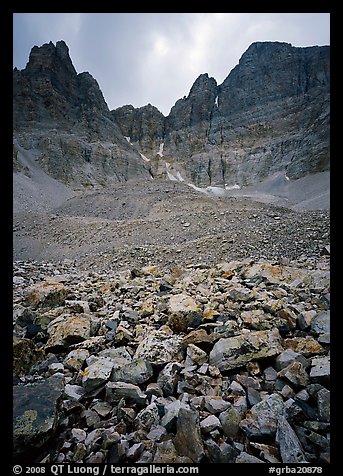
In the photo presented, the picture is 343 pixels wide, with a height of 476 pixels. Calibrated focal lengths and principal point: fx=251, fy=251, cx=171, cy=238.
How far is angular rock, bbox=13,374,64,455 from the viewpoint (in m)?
1.92

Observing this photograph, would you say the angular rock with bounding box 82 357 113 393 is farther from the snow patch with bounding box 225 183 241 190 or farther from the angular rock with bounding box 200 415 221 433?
the snow patch with bounding box 225 183 241 190

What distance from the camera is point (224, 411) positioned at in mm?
2348

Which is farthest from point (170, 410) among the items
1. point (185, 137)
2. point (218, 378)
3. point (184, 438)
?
point (185, 137)

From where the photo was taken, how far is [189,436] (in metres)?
2.05

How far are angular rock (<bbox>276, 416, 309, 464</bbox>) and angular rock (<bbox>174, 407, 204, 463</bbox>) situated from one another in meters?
0.64

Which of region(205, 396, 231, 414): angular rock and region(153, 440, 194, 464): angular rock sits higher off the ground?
region(205, 396, 231, 414): angular rock

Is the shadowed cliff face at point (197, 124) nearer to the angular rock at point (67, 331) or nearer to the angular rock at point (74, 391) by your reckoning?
the angular rock at point (67, 331)

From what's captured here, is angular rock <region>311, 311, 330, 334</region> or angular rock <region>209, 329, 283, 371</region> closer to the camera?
angular rock <region>209, 329, 283, 371</region>

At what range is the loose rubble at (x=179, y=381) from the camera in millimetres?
2020

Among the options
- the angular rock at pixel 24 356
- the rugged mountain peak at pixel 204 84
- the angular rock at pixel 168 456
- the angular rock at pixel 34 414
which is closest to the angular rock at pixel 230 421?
the angular rock at pixel 168 456

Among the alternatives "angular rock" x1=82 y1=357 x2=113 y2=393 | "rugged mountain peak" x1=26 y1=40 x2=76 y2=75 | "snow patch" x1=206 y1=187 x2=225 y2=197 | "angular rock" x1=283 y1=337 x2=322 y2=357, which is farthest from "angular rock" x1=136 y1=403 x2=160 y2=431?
"rugged mountain peak" x1=26 y1=40 x2=76 y2=75

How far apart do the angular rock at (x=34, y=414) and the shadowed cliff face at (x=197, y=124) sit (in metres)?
65.9
